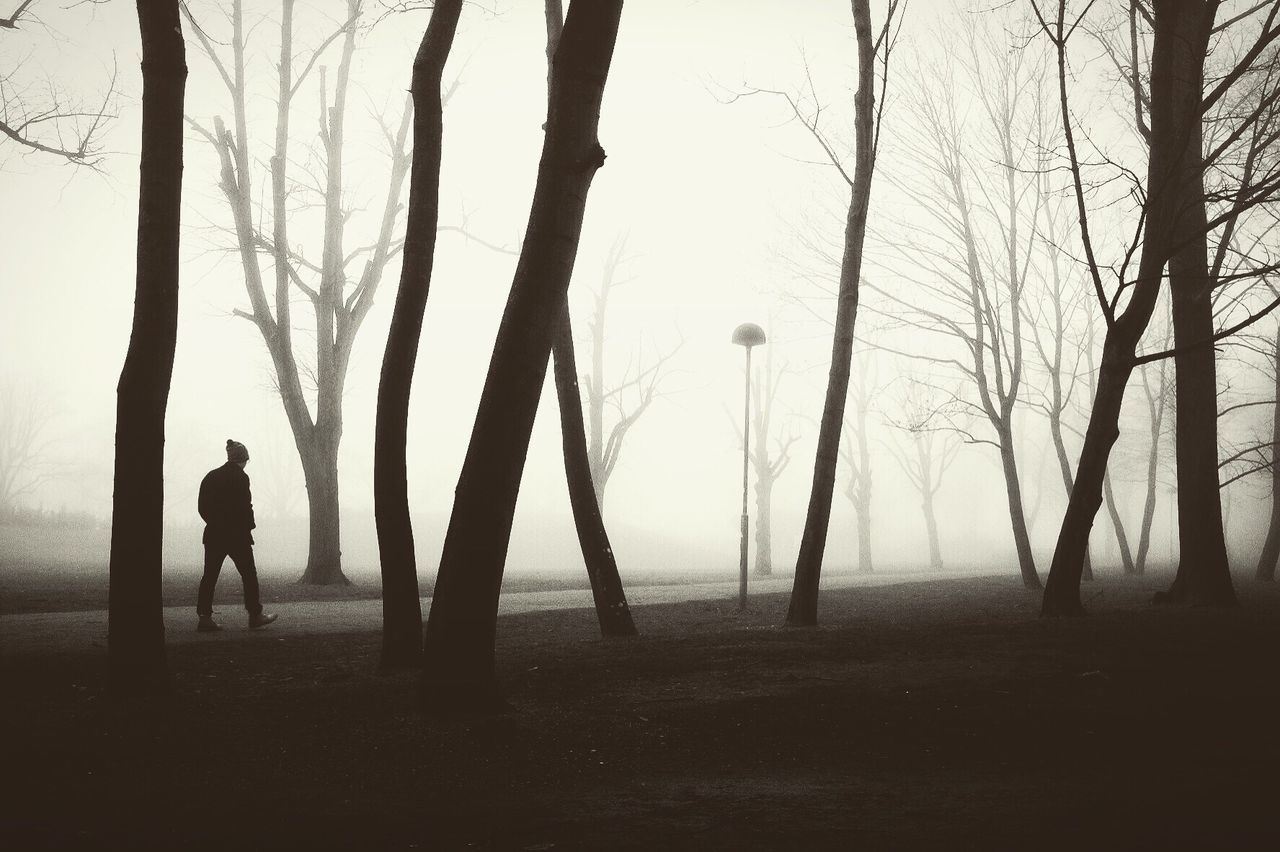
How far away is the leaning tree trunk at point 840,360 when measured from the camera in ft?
32.6

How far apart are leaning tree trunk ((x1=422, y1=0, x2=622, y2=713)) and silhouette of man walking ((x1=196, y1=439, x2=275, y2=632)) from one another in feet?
18.4

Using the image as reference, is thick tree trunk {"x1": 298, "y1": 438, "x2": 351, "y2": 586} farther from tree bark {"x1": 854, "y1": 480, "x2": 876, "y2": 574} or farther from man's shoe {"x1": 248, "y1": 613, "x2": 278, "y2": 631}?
tree bark {"x1": 854, "y1": 480, "x2": 876, "y2": 574}

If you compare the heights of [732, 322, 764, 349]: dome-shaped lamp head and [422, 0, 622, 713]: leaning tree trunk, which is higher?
[732, 322, 764, 349]: dome-shaped lamp head

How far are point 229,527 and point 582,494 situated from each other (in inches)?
159

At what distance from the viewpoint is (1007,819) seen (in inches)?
134

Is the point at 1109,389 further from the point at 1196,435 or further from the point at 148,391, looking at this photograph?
the point at 148,391

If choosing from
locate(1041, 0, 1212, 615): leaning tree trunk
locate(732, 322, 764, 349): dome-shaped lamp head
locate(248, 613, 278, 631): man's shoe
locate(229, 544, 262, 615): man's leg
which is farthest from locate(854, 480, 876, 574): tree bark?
locate(229, 544, 262, 615): man's leg

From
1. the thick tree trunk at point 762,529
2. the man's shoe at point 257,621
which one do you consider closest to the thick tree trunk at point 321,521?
the man's shoe at point 257,621

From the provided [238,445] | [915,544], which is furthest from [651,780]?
[915,544]

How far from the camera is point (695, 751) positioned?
4.62 m

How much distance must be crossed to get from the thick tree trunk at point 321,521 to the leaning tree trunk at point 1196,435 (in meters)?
14.2

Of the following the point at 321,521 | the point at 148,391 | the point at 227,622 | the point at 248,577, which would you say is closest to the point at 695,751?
the point at 148,391

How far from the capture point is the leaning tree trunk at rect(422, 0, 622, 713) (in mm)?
5000

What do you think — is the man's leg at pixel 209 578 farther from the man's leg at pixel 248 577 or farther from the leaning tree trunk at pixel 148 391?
the leaning tree trunk at pixel 148 391
